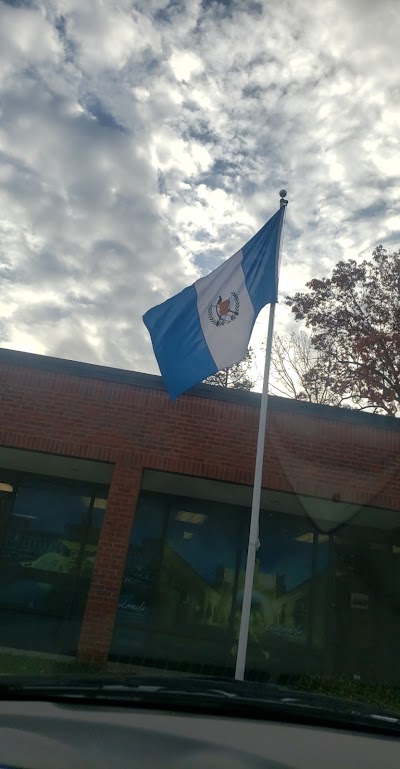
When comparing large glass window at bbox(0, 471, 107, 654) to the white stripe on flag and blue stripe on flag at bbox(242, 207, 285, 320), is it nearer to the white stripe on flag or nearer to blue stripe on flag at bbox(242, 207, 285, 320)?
the white stripe on flag

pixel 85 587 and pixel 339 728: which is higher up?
pixel 85 587

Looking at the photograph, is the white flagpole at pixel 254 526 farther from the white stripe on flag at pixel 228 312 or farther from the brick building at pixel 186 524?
the brick building at pixel 186 524

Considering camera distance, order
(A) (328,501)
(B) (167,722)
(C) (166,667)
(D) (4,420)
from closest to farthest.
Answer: (B) (167,722), (D) (4,420), (A) (328,501), (C) (166,667)

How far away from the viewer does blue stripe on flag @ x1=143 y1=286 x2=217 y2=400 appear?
25.0ft

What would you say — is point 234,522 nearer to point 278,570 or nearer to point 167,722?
point 278,570

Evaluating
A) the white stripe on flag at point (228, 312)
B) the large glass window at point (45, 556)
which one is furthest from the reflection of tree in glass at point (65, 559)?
the white stripe on flag at point (228, 312)

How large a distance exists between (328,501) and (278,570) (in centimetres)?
305

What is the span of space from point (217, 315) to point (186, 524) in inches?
238

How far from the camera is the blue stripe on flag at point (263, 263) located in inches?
304

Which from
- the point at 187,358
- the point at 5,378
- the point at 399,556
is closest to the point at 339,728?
the point at 187,358

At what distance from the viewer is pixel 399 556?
12.8 m

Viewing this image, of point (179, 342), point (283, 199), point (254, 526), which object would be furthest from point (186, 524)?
point (283, 199)

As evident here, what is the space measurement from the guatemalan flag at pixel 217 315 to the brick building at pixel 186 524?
2089 mm

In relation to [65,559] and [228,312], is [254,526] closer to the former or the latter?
[228,312]
